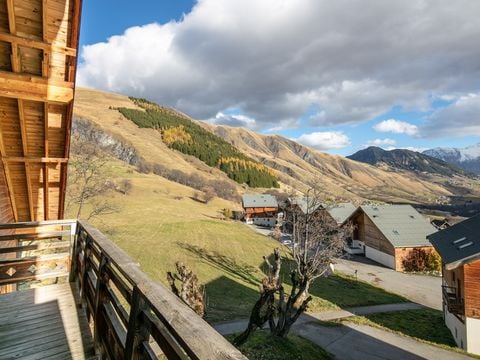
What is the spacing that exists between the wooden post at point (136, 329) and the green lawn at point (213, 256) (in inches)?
706

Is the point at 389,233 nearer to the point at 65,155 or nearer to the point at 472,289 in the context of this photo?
the point at 472,289

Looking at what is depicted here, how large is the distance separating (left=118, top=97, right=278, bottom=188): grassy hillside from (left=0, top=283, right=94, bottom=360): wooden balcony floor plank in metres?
123

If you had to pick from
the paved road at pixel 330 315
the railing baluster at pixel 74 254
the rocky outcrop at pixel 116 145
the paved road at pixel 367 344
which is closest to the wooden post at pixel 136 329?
the railing baluster at pixel 74 254

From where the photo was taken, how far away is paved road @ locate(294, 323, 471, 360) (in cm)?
1688

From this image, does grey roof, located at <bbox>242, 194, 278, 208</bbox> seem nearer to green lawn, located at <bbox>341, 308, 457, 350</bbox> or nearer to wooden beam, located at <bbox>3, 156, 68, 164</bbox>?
green lawn, located at <bbox>341, 308, 457, 350</bbox>

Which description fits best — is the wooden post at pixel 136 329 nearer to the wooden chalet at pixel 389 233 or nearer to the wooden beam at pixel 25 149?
the wooden beam at pixel 25 149

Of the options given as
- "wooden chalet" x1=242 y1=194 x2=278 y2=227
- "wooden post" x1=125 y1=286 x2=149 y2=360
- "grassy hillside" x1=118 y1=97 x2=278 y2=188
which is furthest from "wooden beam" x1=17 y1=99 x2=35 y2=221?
"grassy hillside" x1=118 y1=97 x2=278 y2=188

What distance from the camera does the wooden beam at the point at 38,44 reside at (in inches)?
205

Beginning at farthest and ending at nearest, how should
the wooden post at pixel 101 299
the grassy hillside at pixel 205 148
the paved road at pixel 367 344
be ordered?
the grassy hillside at pixel 205 148, the paved road at pixel 367 344, the wooden post at pixel 101 299

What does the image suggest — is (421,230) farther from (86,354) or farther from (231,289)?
(86,354)

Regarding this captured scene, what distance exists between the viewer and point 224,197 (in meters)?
89.8

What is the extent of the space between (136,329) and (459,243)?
2504 centimetres

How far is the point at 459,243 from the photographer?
845 inches

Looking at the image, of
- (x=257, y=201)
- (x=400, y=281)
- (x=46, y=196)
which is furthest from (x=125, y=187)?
(x=46, y=196)
